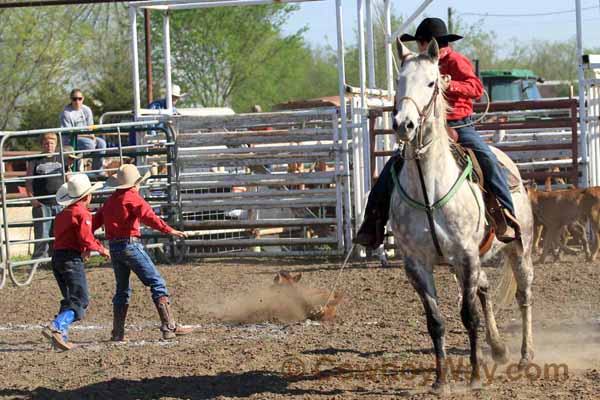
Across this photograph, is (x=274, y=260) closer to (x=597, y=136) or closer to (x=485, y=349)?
(x=597, y=136)

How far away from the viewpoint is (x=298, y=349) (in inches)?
314

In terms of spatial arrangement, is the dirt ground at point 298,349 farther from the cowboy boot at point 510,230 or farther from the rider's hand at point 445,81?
the rider's hand at point 445,81

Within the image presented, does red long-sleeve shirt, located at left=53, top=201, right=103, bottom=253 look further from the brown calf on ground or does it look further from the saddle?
the saddle

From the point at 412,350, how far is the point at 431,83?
98.8 inches

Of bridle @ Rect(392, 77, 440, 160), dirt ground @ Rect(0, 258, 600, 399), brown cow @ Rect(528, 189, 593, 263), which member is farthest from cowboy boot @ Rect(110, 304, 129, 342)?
brown cow @ Rect(528, 189, 593, 263)

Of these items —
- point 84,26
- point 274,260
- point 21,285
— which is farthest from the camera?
point 84,26

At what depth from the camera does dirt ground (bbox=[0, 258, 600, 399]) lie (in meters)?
6.69

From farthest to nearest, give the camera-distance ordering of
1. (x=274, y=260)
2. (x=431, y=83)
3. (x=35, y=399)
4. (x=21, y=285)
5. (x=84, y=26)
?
(x=84, y=26) → (x=274, y=260) → (x=21, y=285) → (x=35, y=399) → (x=431, y=83)

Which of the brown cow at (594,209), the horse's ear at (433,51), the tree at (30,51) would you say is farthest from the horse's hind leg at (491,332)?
the tree at (30,51)

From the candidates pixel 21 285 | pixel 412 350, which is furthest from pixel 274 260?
pixel 412 350

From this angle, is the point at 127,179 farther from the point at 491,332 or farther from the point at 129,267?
the point at 491,332

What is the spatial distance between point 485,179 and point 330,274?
18.1 feet

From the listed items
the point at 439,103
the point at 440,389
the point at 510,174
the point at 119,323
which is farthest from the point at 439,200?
the point at 119,323

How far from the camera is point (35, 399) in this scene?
670 centimetres
